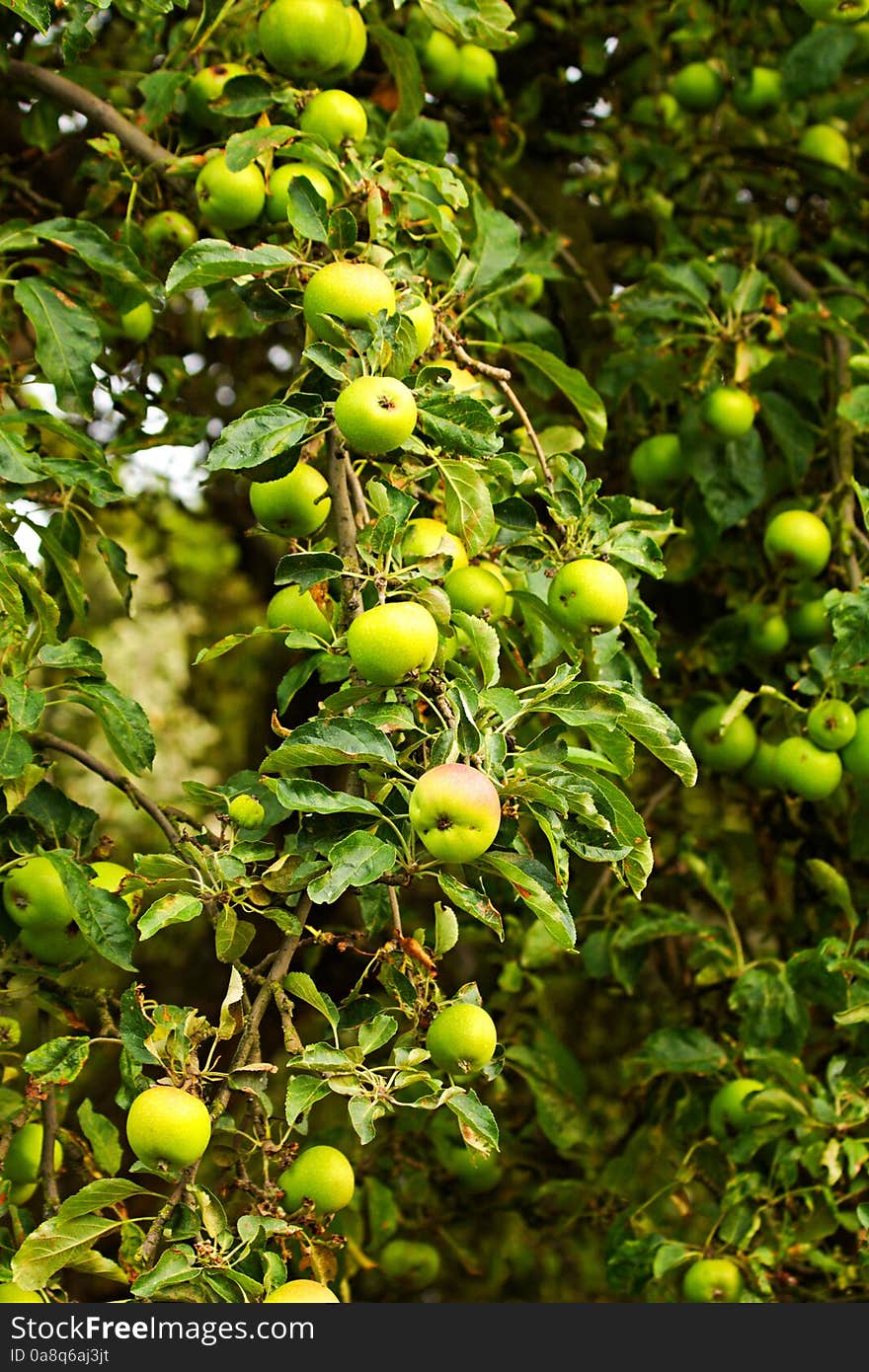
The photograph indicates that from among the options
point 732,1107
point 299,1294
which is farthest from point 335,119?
point 732,1107

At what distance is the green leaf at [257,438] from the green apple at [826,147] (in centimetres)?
176

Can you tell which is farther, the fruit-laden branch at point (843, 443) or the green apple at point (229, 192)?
the fruit-laden branch at point (843, 443)

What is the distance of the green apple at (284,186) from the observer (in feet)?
5.29

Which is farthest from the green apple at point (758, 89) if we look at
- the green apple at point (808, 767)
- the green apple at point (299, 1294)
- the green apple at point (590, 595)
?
the green apple at point (299, 1294)

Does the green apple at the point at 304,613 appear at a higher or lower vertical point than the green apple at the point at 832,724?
higher

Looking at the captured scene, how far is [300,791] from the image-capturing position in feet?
3.98

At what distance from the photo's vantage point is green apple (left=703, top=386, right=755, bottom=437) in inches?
85.3

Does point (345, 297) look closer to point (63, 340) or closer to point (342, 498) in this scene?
point (342, 498)

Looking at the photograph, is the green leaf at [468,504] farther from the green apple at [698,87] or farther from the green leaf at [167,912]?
the green apple at [698,87]

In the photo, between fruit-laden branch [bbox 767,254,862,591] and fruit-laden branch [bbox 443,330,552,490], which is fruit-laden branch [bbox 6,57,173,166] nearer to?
fruit-laden branch [bbox 443,330,552,490]

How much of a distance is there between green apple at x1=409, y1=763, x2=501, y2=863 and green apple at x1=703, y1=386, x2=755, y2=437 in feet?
3.97

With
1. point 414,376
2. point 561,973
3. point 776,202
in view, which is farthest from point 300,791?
point 776,202

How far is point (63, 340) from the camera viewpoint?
1.75 meters

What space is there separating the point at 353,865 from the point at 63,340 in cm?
94
